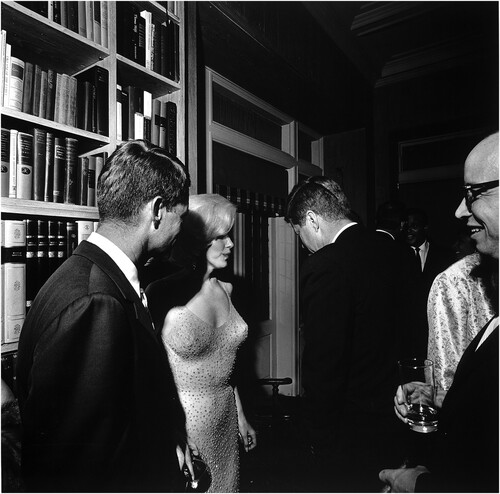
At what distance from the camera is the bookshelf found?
4.34 feet

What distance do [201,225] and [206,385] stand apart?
0.73m

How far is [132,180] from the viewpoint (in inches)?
44.5

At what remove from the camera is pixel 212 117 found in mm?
2803

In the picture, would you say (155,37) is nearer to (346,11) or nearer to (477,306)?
(477,306)

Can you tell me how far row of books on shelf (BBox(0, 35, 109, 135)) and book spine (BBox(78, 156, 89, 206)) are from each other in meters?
0.13

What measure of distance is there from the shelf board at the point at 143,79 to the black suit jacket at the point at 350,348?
3.63 feet

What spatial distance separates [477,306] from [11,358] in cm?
160

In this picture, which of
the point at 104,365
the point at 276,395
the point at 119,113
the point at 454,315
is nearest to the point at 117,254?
the point at 104,365

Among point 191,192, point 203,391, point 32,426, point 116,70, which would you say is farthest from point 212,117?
point 32,426

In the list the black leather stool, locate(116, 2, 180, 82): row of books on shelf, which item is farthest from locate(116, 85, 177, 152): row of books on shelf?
the black leather stool

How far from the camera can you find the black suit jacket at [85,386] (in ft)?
2.86

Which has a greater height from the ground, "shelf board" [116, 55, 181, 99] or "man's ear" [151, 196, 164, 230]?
"shelf board" [116, 55, 181, 99]

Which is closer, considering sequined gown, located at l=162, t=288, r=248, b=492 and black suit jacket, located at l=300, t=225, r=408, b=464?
black suit jacket, located at l=300, t=225, r=408, b=464

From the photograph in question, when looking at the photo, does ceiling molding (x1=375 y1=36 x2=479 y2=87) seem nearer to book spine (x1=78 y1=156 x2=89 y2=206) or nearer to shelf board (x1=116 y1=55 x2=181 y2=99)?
shelf board (x1=116 y1=55 x2=181 y2=99)
